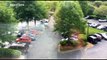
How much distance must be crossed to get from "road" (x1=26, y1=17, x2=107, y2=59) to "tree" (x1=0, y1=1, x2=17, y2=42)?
11.9 inches

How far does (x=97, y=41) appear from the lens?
265cm

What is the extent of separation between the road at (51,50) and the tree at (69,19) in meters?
0.16

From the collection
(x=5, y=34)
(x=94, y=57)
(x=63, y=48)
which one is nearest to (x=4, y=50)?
(x=5, y=34)

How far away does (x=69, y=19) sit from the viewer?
2.62m

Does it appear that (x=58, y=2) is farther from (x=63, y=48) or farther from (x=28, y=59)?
(x=28, y=59)

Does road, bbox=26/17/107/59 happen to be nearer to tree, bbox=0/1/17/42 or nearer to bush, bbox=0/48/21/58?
bush, bbox=0/48/21/58

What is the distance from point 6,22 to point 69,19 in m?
0.75

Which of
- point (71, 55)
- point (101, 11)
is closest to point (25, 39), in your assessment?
point (71, 55)

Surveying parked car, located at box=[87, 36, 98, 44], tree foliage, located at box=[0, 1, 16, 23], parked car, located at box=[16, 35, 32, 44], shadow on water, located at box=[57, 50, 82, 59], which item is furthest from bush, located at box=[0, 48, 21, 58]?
parked car, located at box=[87, 36, 98, 44]

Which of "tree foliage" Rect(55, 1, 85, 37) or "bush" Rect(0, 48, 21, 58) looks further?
"tree foliage" Rect(55, 1, 85, 37)

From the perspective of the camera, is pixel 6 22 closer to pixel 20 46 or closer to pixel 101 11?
pixel 20 46

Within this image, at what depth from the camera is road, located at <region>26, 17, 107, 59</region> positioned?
2.52 m

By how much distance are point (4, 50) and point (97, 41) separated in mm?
1129

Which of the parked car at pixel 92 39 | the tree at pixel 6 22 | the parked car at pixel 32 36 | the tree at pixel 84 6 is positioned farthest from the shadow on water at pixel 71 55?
the tree at pixel 6 22
